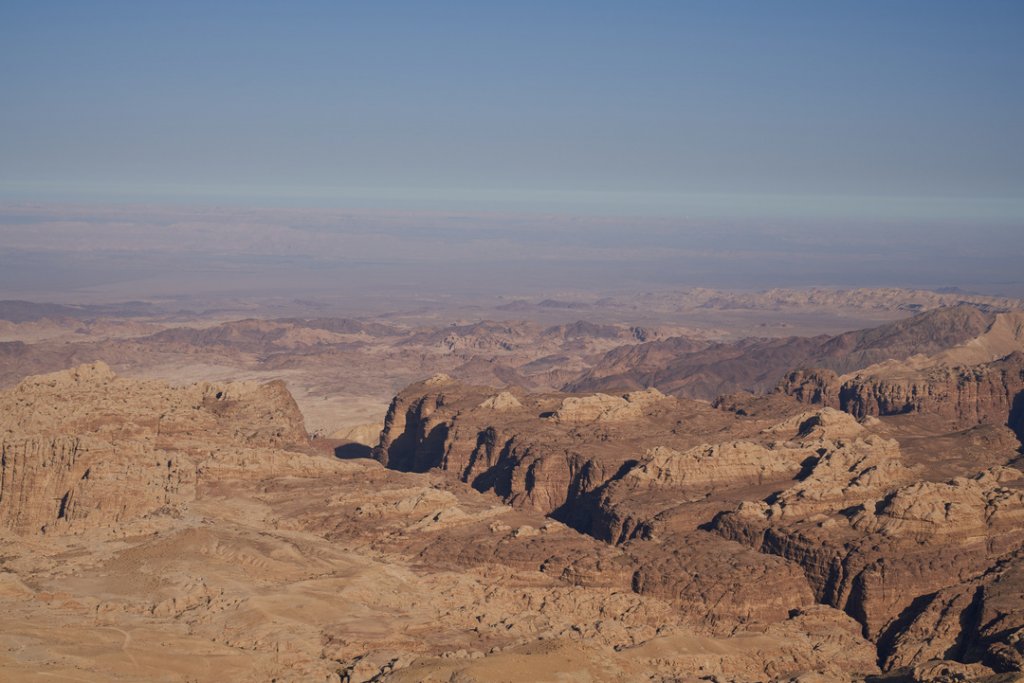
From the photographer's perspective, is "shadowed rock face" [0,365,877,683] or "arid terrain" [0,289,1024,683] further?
Answer: "arid terrain" [0,289,1024,683]

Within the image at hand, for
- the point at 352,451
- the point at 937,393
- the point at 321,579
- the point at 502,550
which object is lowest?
the point at 352,451

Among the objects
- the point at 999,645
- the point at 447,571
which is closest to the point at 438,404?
the point at 447,571

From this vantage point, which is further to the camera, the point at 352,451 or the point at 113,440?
the point at 352,451

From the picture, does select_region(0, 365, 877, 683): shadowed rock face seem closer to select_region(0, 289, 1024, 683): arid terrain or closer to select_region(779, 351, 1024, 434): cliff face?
select_region(0, 289, 1024, 683): arid terrain

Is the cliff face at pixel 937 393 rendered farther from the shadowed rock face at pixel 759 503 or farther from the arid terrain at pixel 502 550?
the arid terrain at pixel 502 550

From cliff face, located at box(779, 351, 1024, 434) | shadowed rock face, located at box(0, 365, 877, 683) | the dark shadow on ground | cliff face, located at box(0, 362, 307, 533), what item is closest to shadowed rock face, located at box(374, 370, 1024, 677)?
shadowed rock face, located at box(0, 365, 877, 683)

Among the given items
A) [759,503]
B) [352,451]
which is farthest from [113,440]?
[759,503]

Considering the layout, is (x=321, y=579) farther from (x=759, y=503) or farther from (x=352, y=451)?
(x=352, y=451)

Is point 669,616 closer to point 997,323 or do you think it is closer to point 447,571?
point 447,571
